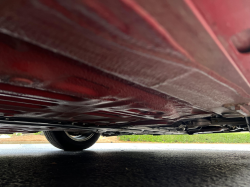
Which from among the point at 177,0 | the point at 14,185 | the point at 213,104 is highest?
the point at 177,0

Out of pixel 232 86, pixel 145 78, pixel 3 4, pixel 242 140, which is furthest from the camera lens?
pixel 242 140

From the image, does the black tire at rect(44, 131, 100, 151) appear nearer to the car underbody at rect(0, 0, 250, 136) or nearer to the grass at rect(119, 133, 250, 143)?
the car underbody at rect(0, 0, 250, 136)

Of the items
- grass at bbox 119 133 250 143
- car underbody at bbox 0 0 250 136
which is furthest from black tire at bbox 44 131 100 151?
grass at bbox 119 133 250 143

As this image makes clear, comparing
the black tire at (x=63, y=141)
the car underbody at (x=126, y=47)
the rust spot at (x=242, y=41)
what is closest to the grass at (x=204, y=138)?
the black tire at (x=63, y=141)

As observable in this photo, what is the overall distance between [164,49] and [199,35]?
0.32 feet

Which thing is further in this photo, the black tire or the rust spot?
the black tire

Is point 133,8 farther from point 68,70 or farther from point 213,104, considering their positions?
point 213,104

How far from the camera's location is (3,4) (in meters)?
0.41

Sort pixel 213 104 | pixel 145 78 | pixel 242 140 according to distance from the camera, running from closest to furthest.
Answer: pixel 145 78 < pixel 213 104 < pixel 242 140

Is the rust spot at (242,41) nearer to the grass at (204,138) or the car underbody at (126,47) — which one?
the car underbody at (126,47)

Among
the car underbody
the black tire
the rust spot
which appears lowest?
the black tire

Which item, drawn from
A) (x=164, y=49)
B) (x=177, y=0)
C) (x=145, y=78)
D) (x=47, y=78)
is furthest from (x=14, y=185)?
(x=177, y=0)

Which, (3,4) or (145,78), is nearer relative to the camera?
(3,4)

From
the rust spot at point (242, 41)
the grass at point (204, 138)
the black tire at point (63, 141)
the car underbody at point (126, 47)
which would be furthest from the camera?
the grass at point (204, 138)
